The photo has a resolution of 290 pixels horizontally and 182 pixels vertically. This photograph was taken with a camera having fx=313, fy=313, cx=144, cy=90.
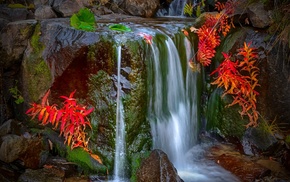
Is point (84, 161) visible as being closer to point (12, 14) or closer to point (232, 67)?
point (232, 67)

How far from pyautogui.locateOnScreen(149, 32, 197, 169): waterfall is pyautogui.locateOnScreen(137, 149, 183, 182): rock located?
0.90 m

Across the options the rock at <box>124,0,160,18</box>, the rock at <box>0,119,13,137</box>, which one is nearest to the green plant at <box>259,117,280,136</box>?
the rock at <box>124,0,160,18</box>

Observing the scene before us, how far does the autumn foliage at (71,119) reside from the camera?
452 centimetres

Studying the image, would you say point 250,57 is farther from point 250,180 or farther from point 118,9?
point 118,9

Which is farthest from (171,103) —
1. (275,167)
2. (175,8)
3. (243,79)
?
(175,8)

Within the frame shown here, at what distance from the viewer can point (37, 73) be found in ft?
16.2

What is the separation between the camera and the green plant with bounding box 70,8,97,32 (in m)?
4.90

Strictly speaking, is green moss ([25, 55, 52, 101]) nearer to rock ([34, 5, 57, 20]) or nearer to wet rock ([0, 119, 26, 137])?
wet rock ([0, 119, 26, 137])

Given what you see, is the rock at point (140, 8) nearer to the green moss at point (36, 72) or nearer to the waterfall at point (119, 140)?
the green moss at point (36, 72)

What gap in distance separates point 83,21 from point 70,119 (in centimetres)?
164

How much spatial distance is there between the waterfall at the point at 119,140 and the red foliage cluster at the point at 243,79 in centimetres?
168

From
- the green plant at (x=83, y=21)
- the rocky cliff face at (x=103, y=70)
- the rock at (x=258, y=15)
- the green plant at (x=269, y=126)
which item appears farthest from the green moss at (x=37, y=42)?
the green plant at (x=269, y=126)

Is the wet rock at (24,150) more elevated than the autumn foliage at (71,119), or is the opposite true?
the autumn foliage at (71,119)

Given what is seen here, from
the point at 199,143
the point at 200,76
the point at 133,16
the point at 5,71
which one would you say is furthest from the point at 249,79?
the point at 5,71
